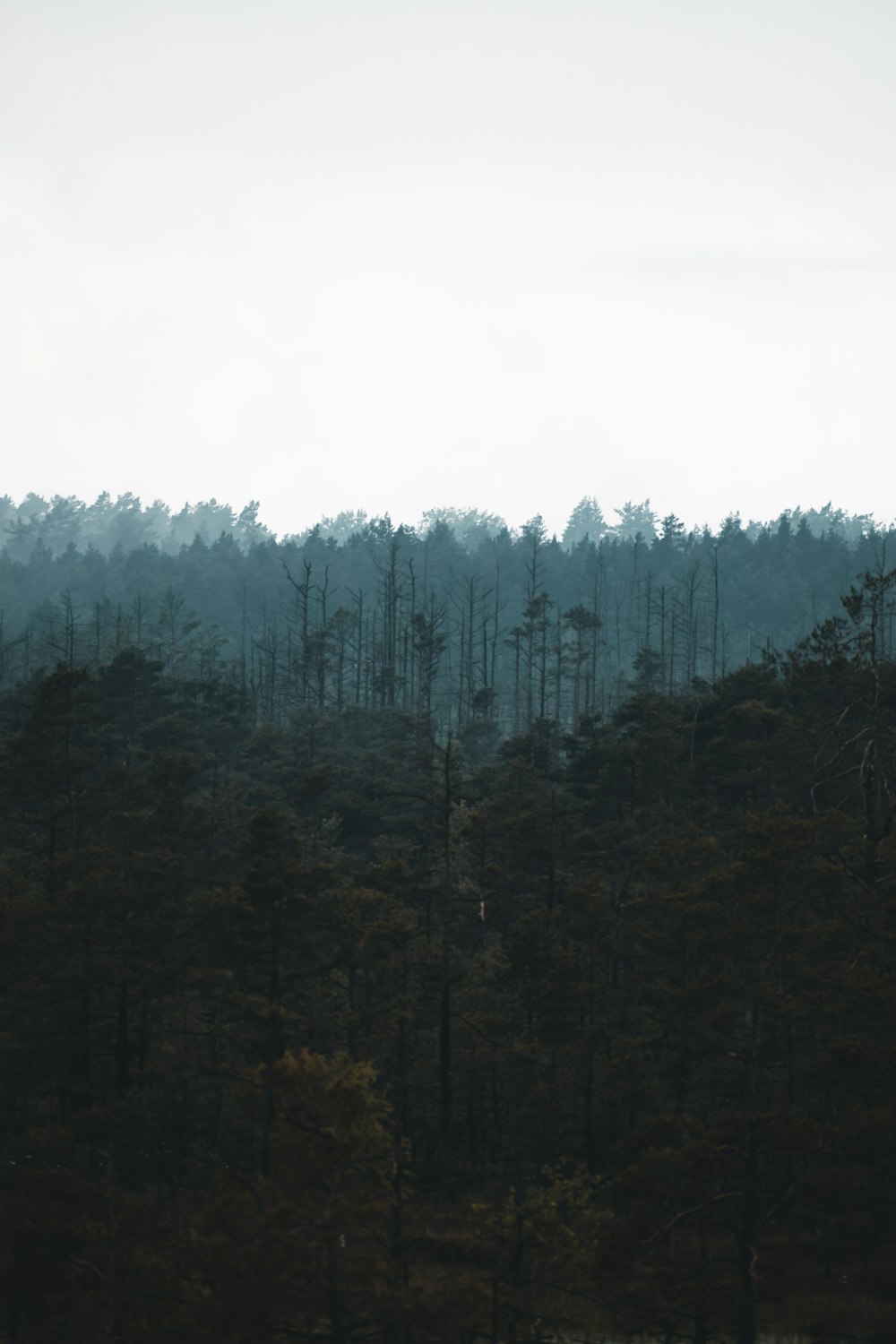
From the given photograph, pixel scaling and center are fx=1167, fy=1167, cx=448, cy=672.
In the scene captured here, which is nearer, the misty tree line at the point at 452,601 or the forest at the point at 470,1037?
the forest at the point at 470,1037

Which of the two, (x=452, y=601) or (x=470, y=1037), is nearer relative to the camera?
(x=470, y=1037)

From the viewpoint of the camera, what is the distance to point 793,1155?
2522 cm

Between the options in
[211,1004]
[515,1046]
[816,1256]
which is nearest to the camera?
[816,1256]

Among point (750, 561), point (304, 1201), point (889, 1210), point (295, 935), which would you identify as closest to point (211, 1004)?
point (295, 935)

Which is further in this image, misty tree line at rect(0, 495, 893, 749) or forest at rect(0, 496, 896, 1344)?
misty tree line at rect(0, 495, 893, 749)

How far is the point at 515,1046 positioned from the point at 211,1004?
9.96 m

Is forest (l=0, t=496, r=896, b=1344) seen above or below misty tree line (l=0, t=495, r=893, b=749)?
below

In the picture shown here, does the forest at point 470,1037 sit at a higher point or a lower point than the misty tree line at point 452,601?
lower

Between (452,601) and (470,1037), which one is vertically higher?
(452,601)

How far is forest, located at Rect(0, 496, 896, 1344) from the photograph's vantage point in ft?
62.2

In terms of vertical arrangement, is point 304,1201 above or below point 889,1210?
above

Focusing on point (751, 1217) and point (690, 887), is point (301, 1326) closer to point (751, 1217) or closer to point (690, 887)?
point (751, 1217)

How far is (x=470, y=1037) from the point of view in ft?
104

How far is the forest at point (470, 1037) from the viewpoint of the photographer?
746 inches
